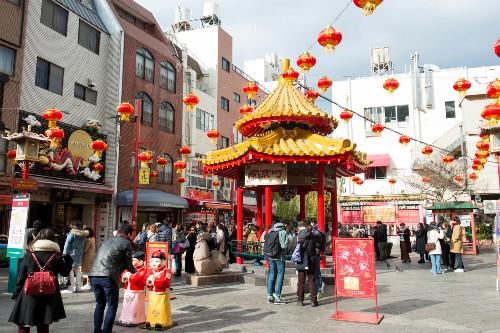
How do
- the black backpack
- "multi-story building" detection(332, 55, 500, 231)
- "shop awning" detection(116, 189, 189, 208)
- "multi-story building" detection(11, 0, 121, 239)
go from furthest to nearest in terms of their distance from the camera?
"multi-story building" detection(332, 55, 500, 231) → "shop awning" detection(116, 189, 189, 208) → "multi-story building" detection(11, 0, 121, 239) → the black backpack

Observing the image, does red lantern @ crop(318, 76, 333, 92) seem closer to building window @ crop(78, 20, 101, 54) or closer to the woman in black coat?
the woman in black coat

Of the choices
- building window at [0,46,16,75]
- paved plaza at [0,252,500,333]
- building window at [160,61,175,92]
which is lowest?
paved plaza at [0,252,500,333]

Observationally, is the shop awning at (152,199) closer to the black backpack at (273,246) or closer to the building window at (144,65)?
the building window at (144,65)

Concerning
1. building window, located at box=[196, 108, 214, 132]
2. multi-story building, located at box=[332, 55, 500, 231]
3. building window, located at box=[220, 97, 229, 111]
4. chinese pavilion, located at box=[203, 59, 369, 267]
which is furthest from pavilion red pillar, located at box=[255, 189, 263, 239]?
building window, located at box=[220, 97, 229, 111]

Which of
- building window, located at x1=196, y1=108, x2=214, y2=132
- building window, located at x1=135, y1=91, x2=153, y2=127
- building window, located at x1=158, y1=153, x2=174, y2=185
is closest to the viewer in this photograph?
building window, located at x1=135, y1=91, x2=153, y2=127

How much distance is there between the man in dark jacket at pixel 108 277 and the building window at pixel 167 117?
23294 mm

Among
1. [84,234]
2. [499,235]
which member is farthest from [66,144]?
[499,235]

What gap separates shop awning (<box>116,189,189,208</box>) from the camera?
Result: 2459 centimetres

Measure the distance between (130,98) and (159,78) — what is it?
361 centimetres

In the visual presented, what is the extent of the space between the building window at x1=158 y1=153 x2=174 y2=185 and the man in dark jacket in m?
22.4

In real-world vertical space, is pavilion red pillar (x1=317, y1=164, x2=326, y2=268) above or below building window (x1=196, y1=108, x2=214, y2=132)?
below

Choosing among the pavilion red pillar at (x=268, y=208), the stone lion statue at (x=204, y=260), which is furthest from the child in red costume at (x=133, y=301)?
the pavilion red pillar at (x=268, y=208)

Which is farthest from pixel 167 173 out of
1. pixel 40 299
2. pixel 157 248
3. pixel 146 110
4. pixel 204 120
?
pixel 40 299

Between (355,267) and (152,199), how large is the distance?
18792mm
